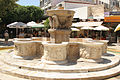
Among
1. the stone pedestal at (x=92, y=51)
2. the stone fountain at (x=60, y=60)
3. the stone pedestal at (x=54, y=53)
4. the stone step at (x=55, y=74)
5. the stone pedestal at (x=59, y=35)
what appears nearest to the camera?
the stone step at (x=55, y=74)

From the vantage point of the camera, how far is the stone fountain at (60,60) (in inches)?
231

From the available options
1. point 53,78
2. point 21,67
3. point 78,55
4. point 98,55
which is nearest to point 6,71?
point 21,67

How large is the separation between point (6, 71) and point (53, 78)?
2.25 m

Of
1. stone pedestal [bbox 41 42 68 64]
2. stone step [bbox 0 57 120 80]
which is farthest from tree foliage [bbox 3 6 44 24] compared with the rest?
stone step [bbox 0 57 120 80]

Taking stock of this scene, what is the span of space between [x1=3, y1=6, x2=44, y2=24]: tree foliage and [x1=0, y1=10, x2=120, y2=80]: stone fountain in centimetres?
2096

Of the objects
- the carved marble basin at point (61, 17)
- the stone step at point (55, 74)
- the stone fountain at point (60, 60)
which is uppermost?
the carved marble basin at point (61, 17)

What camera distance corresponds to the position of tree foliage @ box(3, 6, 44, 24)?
27828 mm

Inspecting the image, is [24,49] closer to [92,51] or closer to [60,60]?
[60,60]

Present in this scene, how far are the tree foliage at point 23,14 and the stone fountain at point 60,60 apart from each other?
2096 centimetres

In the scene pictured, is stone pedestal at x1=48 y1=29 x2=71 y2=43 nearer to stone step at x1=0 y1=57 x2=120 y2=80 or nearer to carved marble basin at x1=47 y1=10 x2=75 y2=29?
carved marble basin at x1=47 y1=10 x2=75 y2=29

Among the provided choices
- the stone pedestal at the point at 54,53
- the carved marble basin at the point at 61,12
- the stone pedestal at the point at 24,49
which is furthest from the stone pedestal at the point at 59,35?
the stone pedestal at the point at 54,53

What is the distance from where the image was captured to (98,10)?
2273cm

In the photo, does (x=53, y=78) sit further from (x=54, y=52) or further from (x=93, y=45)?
(x=93, y=45)

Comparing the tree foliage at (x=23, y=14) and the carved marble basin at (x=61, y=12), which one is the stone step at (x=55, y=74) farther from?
the tree foliage at (x=23, y=14)
